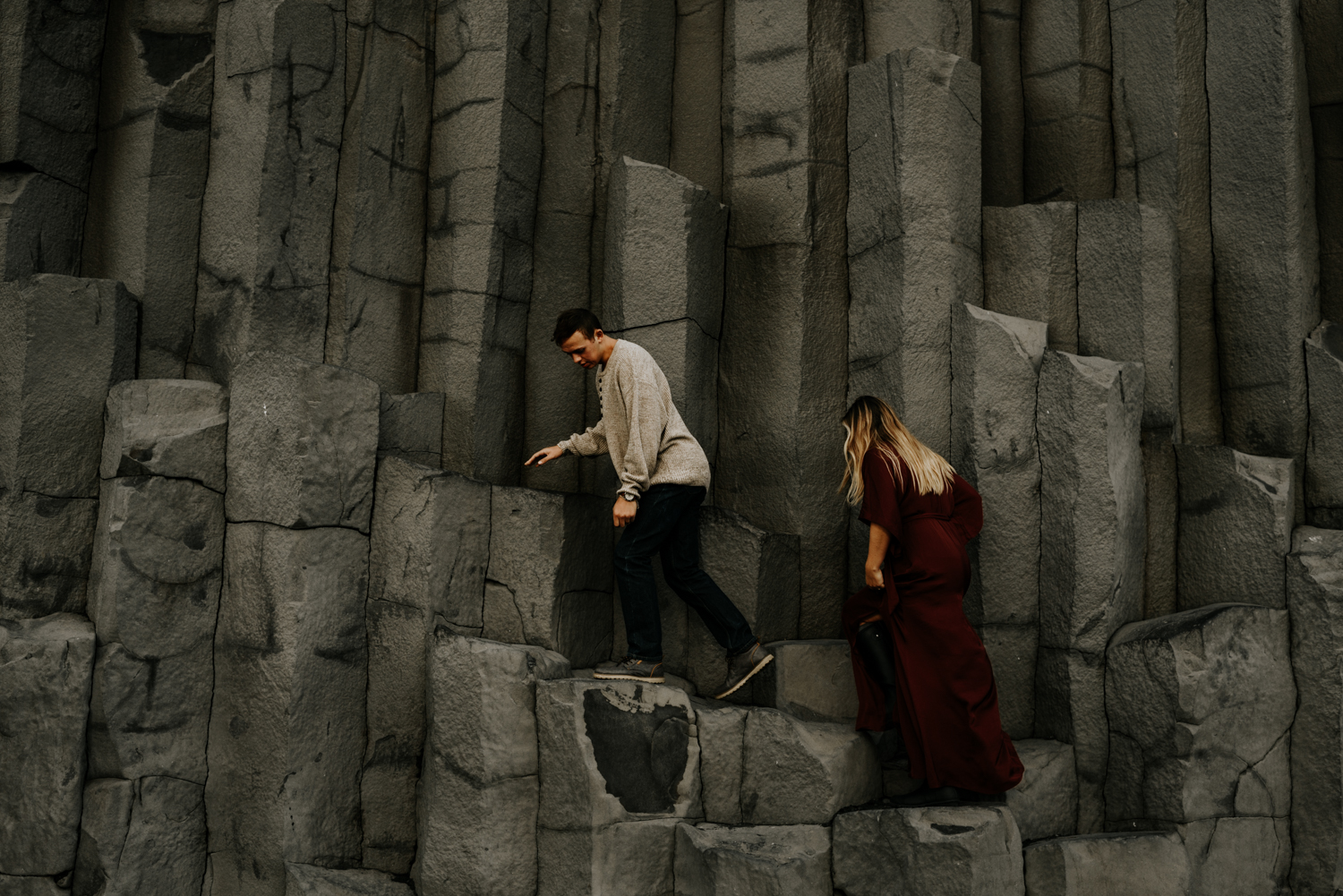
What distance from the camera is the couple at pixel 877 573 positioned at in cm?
470

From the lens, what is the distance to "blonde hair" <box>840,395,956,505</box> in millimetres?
4867

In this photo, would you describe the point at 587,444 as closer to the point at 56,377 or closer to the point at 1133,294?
the point at 56,377

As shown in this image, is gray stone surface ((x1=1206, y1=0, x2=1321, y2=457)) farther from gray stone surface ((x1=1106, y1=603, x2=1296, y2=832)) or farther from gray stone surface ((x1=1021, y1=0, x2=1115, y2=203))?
gray stone surface ((x1=1106, y1=603, x2=1296, y2=832))

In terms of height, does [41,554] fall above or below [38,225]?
below

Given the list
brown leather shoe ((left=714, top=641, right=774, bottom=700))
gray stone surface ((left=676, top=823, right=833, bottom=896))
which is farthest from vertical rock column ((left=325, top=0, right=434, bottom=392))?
gray stone surface ((left=676, top=823, right=833, bottom=896))

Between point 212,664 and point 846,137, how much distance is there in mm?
4769

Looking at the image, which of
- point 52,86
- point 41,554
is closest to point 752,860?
point 41,554

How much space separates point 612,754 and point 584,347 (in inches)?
80.0

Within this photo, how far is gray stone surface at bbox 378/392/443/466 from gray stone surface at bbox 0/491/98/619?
5.55 ft

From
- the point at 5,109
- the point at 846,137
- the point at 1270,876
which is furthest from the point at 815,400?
the point at 5,109

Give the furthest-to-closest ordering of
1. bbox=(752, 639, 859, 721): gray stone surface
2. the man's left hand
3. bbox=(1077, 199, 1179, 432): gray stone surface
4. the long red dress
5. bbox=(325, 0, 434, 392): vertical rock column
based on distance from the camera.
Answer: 1. bbox=(325, 0, 434, 392): vertical rock column
2. bbox=(1077, 199, 1179, 432): gray stone surface
3. bbox=(752, 639, 859, 721): gray stone surface
4. the man's left hand
5. the long red dress

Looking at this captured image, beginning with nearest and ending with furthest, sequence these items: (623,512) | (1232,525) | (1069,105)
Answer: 1. (623,512)
2. (1232,525)
3. (1069,105)

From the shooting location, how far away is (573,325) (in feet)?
16.9

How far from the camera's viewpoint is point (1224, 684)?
511cm
